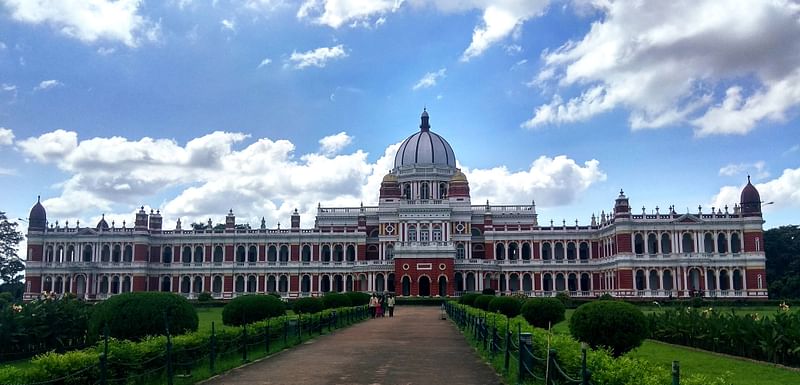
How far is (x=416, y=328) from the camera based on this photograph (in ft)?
108

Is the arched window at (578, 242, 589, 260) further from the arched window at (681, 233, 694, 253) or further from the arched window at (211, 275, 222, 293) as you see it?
the arched window at (211, 275, 222, 293)

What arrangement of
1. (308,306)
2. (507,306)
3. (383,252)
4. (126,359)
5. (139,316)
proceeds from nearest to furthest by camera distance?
(126,359)
(139,316)
(507,306)
(308,306)
(383,252)

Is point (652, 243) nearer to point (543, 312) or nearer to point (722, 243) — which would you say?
point (722, 243)

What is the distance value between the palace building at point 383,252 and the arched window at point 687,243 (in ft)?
0.44

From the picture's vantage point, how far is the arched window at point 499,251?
264 ft

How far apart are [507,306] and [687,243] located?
44342mm

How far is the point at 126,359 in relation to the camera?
14.0 m

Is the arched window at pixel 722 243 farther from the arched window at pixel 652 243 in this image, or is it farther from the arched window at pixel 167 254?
the arched window at pixel 167 254

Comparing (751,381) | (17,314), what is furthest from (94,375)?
(751,381)

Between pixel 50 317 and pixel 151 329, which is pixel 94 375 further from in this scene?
pixel 50 317

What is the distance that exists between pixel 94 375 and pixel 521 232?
69797 millimetres

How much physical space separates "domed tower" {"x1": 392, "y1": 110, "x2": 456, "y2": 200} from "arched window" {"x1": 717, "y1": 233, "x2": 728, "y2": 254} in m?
31.5

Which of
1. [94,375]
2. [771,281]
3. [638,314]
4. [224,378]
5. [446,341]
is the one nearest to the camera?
[94,375]

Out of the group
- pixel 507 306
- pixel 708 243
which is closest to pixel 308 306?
pixel 507 306
